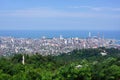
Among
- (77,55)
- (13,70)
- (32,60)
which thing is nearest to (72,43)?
(77,55)

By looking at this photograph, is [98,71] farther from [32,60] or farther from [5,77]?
[32,60]

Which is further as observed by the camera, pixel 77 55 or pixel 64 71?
pixel 77 55

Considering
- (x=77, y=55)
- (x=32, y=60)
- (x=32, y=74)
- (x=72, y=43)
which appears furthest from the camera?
(x=72, y=43)

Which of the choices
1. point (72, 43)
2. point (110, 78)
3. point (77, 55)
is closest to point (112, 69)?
point (110, 78)

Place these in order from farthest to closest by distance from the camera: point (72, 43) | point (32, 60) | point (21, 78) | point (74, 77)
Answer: point (72, 43), point (32, 60), point (21, 78), point (74, 77)

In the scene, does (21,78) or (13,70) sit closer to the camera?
(21,78)

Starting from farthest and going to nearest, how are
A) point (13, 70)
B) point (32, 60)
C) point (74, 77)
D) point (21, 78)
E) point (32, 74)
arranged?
point (32, 60)
point (13, 70)
point (32, 74)
point (21, 78)
point (74, 77)

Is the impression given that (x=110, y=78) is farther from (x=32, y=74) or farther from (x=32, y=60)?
(x=32, y=60)

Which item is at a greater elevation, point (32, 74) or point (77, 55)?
point (32, 74)

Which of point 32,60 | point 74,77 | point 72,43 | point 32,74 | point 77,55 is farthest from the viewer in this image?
point 72,43
